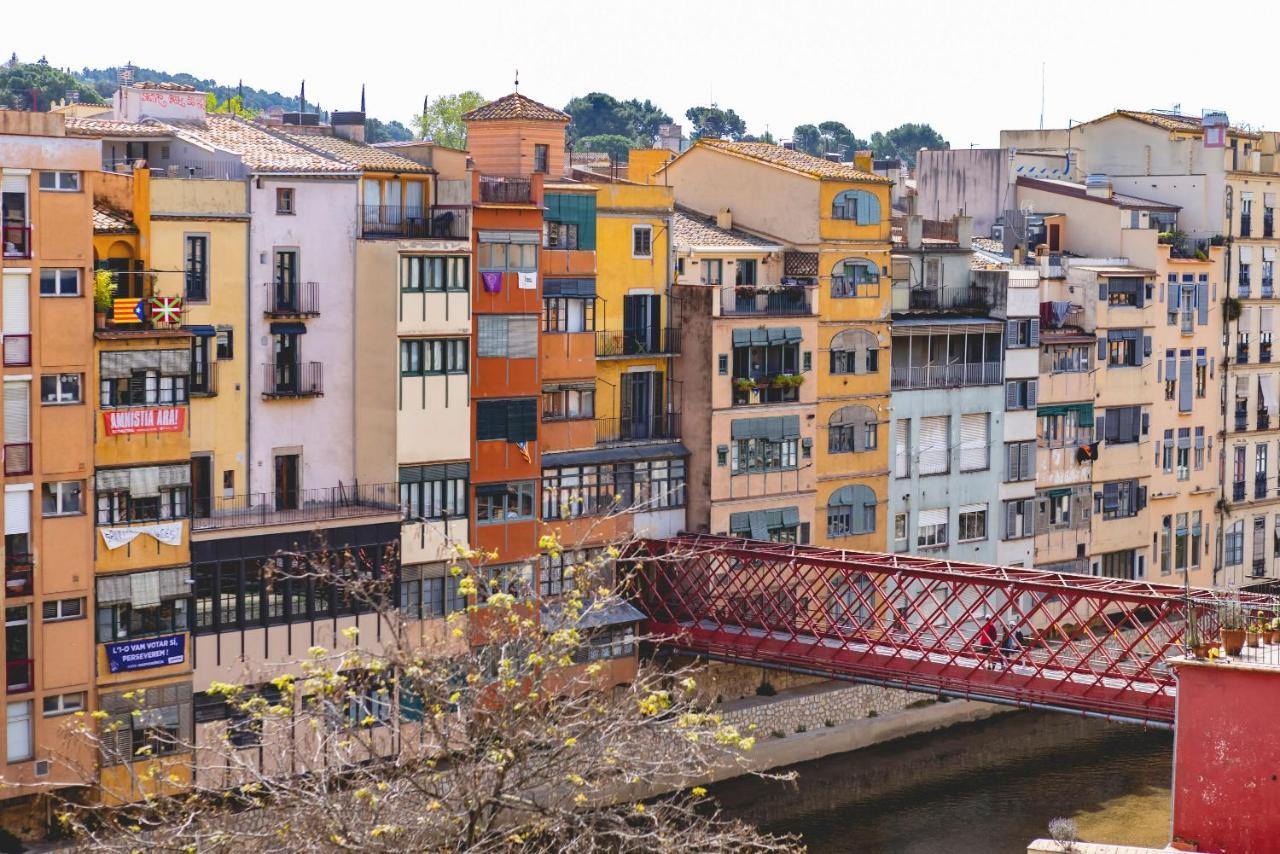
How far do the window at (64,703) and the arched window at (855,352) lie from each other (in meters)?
24.9

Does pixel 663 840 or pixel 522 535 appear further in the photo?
pixel 522 535

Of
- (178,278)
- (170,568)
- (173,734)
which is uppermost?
(178,278)

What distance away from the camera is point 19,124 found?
149ft

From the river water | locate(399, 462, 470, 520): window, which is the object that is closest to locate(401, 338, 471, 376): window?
locate(399, 462, 470, 520): window

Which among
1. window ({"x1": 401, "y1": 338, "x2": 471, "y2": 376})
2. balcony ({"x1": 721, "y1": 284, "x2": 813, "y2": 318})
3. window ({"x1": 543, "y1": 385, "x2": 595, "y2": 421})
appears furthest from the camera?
balcony ({"x1": 721, "y1": 284, "x2": 813, "y2": 318})

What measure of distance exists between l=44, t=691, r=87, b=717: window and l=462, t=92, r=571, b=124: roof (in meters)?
18.9

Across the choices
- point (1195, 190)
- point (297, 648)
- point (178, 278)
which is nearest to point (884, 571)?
point (297, 648)

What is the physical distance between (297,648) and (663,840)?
2173 centimetres

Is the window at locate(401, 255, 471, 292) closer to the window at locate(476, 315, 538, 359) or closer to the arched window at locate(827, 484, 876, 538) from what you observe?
the window at locate(476, 315, 538, 359)

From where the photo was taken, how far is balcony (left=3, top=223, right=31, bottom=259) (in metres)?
45.4

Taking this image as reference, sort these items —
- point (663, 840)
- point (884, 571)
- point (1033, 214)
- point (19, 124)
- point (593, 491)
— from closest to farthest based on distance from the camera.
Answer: point (663, 840)
point (19, 124)
point (884, 571)
point (593, 491)
point (1033, 214)

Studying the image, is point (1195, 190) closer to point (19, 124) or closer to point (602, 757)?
point (19, 124)

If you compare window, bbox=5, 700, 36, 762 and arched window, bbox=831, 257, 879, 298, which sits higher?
arched window, bbox=831, 257, 879, 298

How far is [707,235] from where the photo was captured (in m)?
64.1
